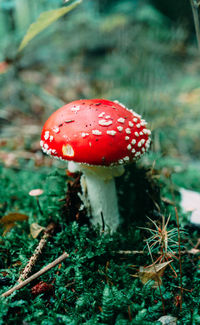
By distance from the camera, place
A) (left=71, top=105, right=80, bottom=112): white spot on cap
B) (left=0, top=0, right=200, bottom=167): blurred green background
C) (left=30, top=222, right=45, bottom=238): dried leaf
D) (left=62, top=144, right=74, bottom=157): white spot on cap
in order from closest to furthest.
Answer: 1. (left=62, top=144, right=74, bottom=157): white spot on cap
2. (left=71, top=105, right=80, bottom=112): white spot on cap
3. (left=30, top=222, right=45, bottom=238): dried leaf
4. (left=0, top=0, right=200, bottom=167): blurred green background

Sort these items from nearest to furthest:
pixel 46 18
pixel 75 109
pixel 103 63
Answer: pixel 46 18
pixel 75 109
pixel 103 63

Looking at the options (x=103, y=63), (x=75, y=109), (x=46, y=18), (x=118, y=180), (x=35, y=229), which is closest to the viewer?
(x=46, y=18)

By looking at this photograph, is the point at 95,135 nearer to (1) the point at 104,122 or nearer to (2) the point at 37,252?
(1) the point at 104,122

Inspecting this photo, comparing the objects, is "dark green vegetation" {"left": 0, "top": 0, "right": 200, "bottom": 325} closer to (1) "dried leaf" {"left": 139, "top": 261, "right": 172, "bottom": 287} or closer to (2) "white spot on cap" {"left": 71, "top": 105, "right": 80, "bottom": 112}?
(1) "dried leaf" {"left": 139, "top": 261, "right": 172, "bottom": 287}

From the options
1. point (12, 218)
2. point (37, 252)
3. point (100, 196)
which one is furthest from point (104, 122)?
point (12, 218)

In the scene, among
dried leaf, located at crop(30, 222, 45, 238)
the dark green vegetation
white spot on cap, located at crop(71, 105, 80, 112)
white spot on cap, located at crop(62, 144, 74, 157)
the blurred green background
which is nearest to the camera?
the dark green vegetation

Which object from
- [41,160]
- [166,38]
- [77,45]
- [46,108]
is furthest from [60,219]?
[77,45]

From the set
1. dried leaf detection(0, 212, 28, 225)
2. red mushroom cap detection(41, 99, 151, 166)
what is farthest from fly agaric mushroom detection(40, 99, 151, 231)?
dried leaf detection(0, 212, 28, 225)

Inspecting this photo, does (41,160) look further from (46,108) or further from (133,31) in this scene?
(133,31)
